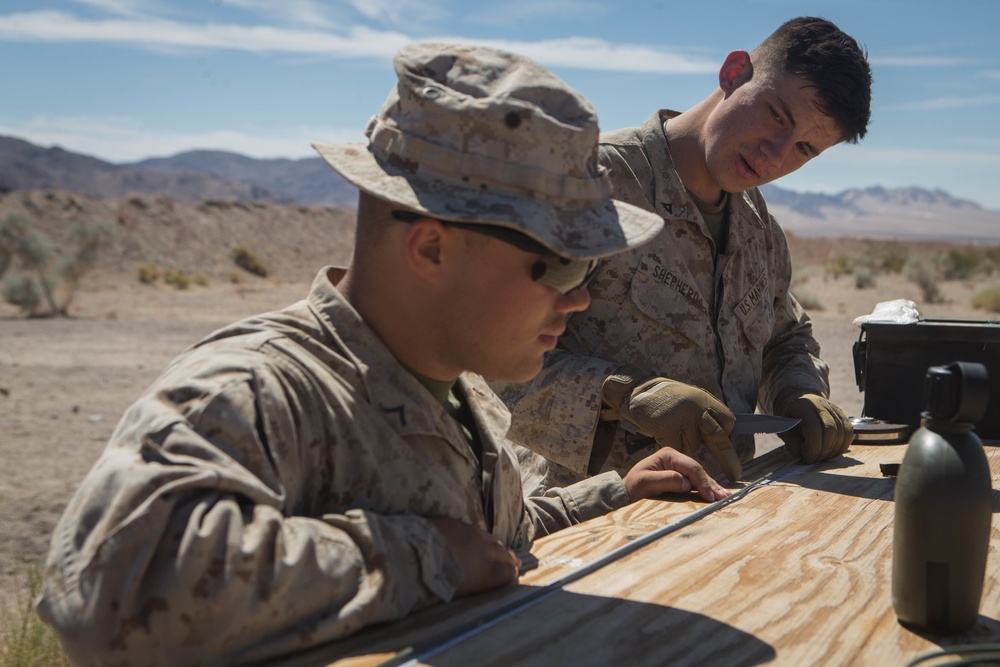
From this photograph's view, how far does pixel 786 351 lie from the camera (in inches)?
135

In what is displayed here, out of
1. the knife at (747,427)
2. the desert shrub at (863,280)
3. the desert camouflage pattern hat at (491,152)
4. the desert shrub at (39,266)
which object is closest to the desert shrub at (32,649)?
the knife at (747,427)

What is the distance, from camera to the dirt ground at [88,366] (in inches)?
266

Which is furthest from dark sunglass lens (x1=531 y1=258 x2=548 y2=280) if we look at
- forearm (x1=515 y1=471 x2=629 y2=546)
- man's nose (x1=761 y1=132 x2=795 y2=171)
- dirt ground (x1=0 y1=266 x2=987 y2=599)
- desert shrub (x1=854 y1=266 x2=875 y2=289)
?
desert shrub (x1=854 y1=266 x2=875 y2=289)

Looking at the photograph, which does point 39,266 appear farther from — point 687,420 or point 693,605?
point 693,605

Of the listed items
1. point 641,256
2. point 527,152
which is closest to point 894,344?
point 641,256

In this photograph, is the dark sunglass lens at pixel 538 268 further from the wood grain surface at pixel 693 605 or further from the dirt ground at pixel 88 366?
the dirt ground at pixel 88 366

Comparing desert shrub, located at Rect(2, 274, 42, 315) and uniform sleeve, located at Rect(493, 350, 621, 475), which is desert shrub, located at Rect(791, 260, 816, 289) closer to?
desert shrub, located at Rect(2, 274, 42, 315)

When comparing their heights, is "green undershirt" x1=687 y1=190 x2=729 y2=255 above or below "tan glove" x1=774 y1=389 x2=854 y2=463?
above

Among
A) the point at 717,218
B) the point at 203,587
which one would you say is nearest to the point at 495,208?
the point at 203,587

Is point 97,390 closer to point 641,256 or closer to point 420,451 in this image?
point 641,256

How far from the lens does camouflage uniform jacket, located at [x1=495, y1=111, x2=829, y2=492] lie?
112 inches

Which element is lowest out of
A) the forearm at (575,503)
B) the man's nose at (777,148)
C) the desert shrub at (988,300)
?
the desert shrub at (988,300)

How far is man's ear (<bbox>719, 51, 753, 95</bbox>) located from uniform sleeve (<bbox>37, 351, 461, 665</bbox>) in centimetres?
198

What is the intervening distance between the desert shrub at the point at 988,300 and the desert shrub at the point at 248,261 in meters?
20.5
